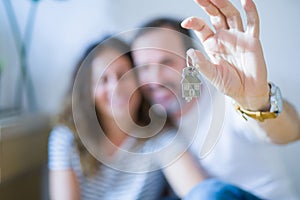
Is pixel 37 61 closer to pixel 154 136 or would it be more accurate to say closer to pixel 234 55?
pixel 154 136

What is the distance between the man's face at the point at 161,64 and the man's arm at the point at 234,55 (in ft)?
0.62

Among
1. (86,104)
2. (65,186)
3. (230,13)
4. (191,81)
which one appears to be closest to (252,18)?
(230,13)

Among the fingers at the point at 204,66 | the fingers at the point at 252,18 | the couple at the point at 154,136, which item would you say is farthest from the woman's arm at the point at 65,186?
the fingers at the point at 252,18

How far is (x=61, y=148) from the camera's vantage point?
0.98m

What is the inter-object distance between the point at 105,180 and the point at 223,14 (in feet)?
1.75

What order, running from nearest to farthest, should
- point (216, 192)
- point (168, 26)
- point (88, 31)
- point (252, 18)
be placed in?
point (252, 18) < point (216, 192) < point (168, 26) < point (88, 31)

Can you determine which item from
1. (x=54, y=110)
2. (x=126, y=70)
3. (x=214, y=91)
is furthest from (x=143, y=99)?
(x=54, y=110)

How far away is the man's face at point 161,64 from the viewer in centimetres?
90

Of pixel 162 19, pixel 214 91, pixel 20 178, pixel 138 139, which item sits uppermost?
pixel 162 19

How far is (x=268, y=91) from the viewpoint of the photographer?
0.70m

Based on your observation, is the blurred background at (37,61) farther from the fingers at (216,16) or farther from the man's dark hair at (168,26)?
the fingers at (216,16)

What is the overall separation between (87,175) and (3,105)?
37 centimetres

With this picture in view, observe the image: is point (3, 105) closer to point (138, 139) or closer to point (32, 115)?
point (32, 115)

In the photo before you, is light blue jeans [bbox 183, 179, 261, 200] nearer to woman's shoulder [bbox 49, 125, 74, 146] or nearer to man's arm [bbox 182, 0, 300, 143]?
man's arm [bbox 182, 0, 300, 143]
